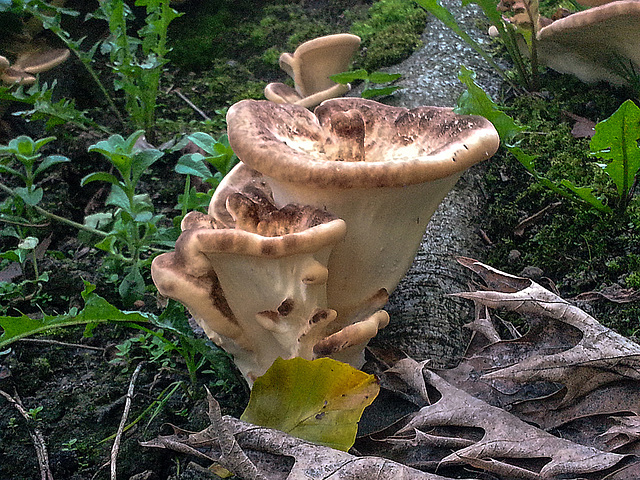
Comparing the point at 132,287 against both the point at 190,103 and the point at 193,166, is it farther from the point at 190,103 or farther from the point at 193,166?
the point at 190,103

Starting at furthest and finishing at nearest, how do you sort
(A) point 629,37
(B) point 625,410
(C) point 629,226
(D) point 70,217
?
(D) point 70,217, (A) point 629,37, (C) point 629,226, (B) point 625,410

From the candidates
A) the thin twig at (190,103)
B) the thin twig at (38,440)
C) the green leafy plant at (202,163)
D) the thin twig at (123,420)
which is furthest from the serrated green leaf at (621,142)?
the thin twig at (190,103)

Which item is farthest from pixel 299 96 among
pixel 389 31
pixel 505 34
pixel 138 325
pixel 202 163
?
pixel 138 325

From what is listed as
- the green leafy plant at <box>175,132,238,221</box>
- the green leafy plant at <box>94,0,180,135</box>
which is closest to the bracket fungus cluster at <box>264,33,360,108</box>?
the green leafy plant at <box>94,0,180,135</box>

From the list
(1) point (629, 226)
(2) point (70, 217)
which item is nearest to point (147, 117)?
(2) point (70, 217)

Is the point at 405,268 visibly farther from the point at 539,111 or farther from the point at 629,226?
the point at 539,111

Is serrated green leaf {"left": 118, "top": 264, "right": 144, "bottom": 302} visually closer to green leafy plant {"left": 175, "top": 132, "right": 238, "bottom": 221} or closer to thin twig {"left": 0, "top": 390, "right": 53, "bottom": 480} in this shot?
green leafy plant {"left": 175, "top": 132, "right": 238, "bottom": 221}
